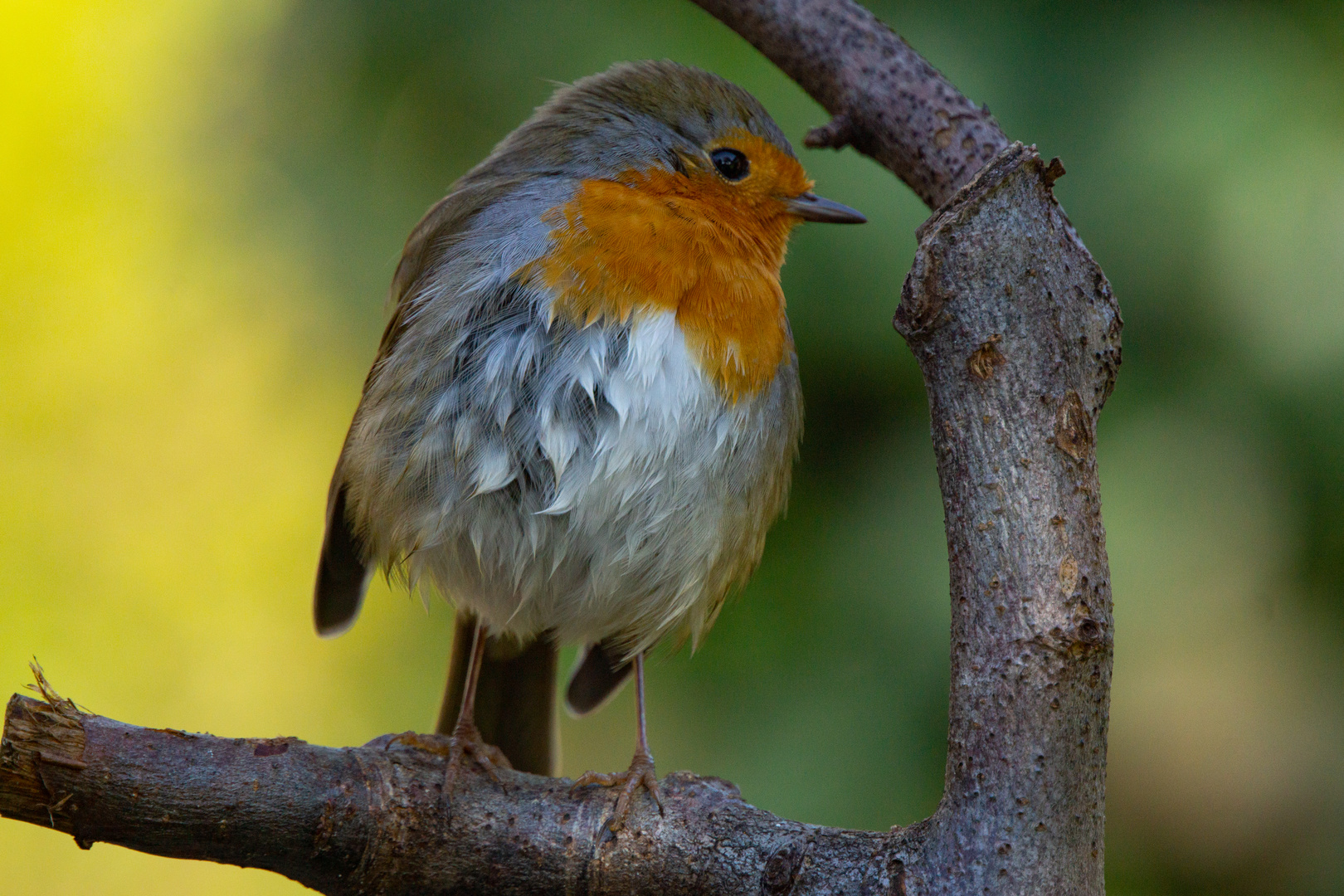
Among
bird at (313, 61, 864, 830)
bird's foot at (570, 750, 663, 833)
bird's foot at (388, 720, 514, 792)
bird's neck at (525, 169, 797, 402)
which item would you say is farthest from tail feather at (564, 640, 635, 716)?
bird's neck at (525, 169, 797, 402)

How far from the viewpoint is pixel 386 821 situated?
6.41 ft

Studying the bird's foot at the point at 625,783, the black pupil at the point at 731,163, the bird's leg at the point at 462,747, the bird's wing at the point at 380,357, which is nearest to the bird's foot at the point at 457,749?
the bird's leg at the point at 462,747

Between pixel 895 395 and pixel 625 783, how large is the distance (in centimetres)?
136

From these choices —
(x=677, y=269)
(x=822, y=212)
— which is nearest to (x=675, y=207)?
(x=677, y=269)

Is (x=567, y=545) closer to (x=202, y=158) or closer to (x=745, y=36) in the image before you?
(x=745, y=36)

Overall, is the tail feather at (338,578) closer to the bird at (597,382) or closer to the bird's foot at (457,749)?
the bird at (597,382)

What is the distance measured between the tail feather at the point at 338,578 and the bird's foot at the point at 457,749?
505mm

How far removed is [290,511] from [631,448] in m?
2.31

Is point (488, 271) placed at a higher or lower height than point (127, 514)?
lower

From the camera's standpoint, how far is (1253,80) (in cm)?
289

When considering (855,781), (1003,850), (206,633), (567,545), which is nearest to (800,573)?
(855,781)

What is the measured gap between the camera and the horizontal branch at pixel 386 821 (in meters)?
1.66

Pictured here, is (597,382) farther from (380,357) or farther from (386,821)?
(386,821)

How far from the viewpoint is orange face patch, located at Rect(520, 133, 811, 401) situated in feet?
7.13
